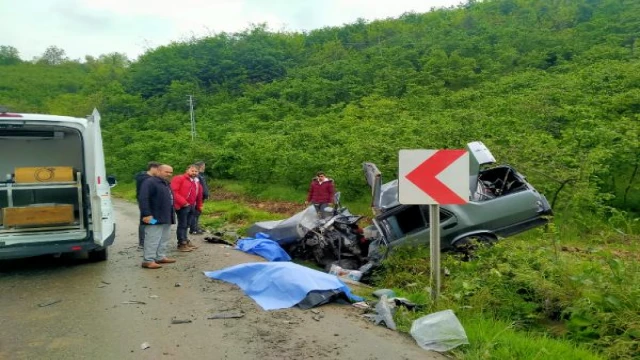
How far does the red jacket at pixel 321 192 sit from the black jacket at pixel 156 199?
5605 millimetres

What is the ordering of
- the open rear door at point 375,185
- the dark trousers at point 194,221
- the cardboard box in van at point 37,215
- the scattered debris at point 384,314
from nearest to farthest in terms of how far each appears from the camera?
the scattered debris at point 384,314, the cardboard box in van at point 37,215, the open rear door at point 375,185, the dark trousers at point 194,221

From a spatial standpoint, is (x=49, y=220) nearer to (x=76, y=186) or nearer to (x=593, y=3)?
(x=76, y=186)

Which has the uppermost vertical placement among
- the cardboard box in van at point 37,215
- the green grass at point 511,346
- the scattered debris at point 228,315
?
the cardboard box in van at point 37,215

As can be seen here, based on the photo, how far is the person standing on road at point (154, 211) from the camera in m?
7.65

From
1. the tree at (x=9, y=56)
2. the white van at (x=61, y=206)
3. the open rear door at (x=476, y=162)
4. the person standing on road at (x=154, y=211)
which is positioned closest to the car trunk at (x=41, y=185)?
the white van at (x=61, y=206)

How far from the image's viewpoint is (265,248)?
9078mm

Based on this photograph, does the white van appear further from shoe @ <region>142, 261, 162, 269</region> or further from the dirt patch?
the dirt patch

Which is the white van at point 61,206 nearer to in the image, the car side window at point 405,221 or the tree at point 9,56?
the car side window at point 405,221

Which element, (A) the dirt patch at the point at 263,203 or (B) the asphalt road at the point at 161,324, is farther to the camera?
(A) the dirt patch at the point at 263,203

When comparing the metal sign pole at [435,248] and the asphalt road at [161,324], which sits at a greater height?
the metal sign pole at [435,248]

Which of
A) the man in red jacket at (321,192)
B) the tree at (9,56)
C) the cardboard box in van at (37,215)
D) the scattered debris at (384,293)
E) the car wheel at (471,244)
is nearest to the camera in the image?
the scattered debris at (384,293)

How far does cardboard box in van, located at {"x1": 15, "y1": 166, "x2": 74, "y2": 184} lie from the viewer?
8.13m

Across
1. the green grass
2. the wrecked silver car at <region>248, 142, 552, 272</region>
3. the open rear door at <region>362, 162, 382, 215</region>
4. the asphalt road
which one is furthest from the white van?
the green grass

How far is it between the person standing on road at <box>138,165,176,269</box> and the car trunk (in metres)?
0.92
